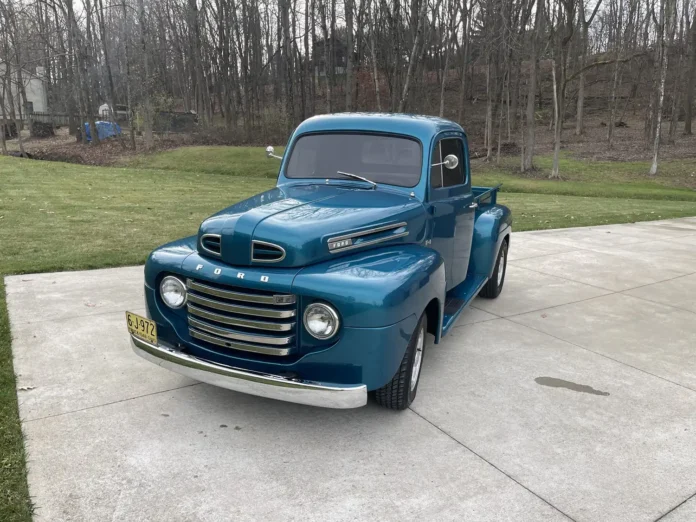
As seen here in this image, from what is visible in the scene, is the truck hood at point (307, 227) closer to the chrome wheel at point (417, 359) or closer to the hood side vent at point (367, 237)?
the hood side vent at point (367, 237)

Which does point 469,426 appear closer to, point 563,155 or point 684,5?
point 563,155

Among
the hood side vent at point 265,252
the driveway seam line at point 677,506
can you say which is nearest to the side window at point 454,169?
the hood side vent at point 265,252

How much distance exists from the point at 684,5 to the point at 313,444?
4356cm

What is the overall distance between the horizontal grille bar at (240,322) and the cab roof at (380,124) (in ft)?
6.59

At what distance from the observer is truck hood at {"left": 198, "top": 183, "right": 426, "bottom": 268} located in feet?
10.5

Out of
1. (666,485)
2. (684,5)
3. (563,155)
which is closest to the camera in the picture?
(666,485)

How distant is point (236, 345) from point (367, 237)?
1046 millimetres

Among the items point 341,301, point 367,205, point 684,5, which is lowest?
point 341,301

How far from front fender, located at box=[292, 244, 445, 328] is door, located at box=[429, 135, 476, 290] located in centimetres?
102

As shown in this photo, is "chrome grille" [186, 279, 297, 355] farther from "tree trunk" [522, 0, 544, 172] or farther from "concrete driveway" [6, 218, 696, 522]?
"tree trunk" [522, 0, 544, 172]

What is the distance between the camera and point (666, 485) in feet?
9.59

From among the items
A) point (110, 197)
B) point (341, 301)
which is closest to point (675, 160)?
point (110, 197)

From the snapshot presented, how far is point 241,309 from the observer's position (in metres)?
3.19

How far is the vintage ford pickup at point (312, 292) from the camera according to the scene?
3.01 meters
